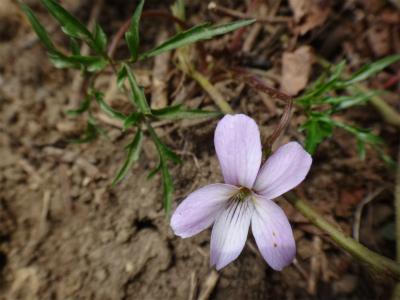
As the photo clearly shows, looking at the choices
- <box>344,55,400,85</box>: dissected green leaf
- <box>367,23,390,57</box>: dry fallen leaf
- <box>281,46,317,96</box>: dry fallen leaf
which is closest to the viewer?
<box>344,55,400,85</box>: dissected green leaf

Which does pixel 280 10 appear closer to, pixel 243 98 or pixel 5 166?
pixel 243 98

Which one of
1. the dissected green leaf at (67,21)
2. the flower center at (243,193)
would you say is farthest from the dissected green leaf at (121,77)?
the flower center at (243,193)

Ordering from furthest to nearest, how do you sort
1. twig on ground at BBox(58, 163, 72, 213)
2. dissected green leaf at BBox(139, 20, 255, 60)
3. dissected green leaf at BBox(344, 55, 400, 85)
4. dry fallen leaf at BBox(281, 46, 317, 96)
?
dry fallen leaf at BBox(281, 46, 317, 96) < twig on ground at BBox(58, 163, 72, 213) < dissected green leaf at BBox(344, 55, 400, 85) < dissected green leaf at BBox(139, 20, 255, 60)

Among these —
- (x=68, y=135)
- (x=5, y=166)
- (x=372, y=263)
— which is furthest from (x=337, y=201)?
(x=5, y=166)

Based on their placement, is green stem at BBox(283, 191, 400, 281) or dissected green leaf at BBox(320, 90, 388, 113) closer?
green stem at BBox(283, 191, 400, 281)

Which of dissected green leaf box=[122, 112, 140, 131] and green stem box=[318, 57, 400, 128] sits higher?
dissected green leaf box=[122, 112, 140, 131]

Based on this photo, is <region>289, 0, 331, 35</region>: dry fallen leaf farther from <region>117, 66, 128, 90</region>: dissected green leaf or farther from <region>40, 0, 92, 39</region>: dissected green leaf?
<region>40, 0, 92, 39</region>: dissected green leaf

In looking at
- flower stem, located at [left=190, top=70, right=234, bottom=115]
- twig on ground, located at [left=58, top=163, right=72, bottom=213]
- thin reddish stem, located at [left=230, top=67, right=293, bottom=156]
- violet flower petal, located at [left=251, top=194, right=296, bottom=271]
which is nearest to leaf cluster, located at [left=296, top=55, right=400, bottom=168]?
thin reddish stem, located at [left=230, top=67, right=293, bottom=156]
